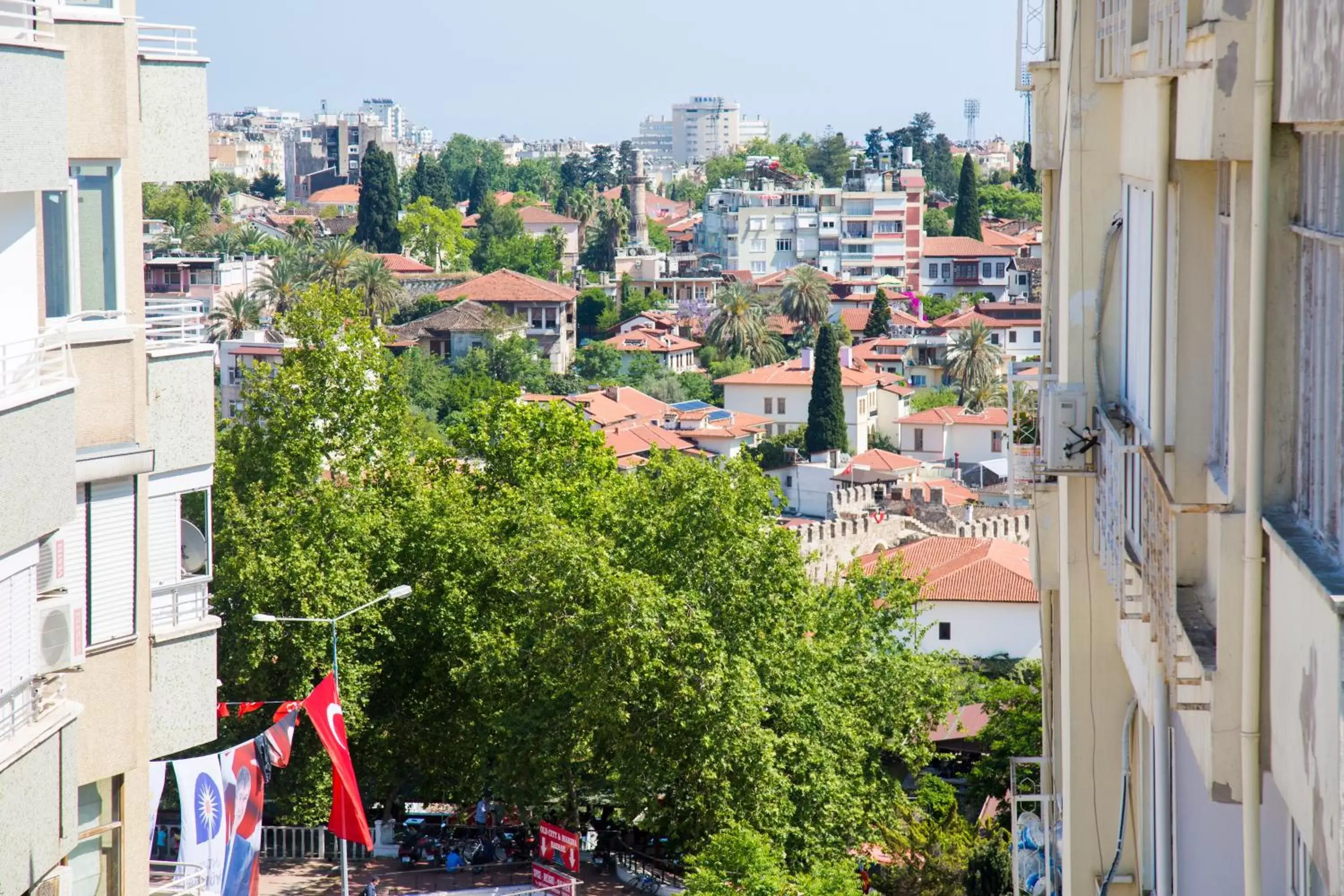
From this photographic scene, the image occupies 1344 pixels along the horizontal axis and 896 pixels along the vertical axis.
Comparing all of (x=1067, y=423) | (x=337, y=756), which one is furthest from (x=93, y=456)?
(x=337, y=756)

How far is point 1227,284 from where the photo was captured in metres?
4.48

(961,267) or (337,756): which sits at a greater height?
(961,267)

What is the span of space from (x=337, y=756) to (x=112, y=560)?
495 inches

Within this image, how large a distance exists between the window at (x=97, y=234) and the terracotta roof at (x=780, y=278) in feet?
291

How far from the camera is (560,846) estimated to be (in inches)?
888

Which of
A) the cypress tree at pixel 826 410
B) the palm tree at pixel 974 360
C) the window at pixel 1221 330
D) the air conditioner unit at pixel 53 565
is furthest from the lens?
the palm tree at pixel 974 360

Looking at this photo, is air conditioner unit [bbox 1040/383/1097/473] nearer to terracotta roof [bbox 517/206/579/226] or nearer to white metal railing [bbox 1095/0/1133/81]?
white metal railing [bbox 1095/0/1133/81]

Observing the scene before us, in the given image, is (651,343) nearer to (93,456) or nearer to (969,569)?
(969,569)

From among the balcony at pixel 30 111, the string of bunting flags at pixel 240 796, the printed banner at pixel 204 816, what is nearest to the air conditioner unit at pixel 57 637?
the balcony at pixel 30 111

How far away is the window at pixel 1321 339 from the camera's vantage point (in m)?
3.47

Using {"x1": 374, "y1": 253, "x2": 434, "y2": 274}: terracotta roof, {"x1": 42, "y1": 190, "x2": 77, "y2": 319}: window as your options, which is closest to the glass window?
{"x1": 42, "y1": 190, "x2": 77, "y2": 319}: window

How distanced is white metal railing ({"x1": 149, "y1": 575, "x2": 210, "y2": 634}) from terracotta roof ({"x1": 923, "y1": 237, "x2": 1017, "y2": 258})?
10051 centimetres

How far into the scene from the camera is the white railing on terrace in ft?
19.4

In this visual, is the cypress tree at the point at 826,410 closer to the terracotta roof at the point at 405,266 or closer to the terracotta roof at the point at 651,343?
the terracotta roof at the point at 651,343
